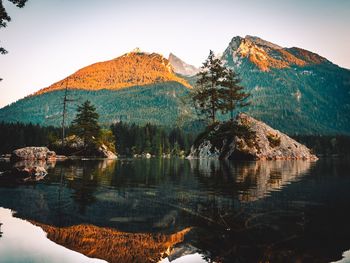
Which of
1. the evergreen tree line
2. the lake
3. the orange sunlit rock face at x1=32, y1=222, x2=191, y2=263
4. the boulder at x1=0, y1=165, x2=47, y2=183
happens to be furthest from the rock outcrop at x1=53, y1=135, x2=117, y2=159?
the evergreen tree line

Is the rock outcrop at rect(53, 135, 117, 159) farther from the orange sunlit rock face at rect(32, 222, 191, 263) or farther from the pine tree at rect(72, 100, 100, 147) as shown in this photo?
the orange sunlit rock face at rect(32, 222, 191, 263)

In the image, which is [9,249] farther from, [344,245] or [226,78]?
[226,78]

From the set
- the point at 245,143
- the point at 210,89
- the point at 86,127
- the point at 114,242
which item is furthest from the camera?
the point at 86,127

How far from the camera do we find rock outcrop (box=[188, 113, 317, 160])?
53.8 metres

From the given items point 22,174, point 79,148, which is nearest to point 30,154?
point 79,148

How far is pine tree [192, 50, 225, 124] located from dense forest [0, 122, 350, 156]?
225 feet

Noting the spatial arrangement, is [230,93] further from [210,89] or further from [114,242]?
[114,242]

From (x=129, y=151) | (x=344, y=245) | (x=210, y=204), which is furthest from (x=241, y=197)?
(x=129, y=151)

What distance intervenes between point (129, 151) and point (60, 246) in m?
147

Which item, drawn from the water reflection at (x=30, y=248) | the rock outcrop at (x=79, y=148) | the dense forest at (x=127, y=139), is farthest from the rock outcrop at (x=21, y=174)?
→ the dense forest at (x=127, y=139)

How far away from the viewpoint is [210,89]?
57312mm

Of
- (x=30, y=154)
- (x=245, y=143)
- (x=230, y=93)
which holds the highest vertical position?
(x=230, y=93)

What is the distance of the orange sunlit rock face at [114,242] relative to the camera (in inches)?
248

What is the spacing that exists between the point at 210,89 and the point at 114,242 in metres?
51.8
